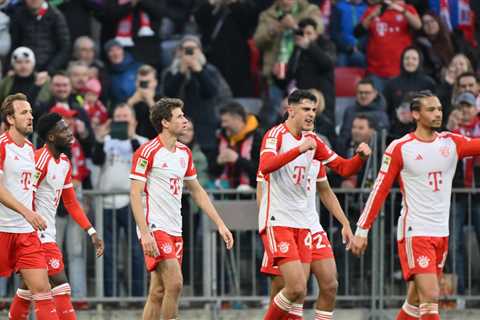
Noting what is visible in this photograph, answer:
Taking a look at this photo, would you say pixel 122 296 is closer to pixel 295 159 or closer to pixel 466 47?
pixel 295 159

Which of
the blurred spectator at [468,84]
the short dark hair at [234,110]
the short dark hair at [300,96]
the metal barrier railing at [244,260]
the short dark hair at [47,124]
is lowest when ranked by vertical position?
the metal barrier railing at [244,260]

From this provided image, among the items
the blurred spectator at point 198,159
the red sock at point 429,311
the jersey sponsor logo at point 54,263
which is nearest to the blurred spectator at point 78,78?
the blurred spectator at point 198,159

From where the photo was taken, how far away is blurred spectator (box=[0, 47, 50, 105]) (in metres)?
19.4

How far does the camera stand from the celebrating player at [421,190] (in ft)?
47.2

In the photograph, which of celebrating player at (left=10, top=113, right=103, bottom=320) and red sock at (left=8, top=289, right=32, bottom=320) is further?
celebrating player at (left=10, top=113, right=103, bottom=320)

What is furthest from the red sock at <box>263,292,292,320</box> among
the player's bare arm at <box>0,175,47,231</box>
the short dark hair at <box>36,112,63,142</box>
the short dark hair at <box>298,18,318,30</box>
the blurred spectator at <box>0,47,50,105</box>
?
the short dark hair at <box>298,18,318,30</box>

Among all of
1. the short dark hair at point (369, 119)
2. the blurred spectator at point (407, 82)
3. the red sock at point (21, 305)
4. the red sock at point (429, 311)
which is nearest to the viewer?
the red sock at point (429, 311)

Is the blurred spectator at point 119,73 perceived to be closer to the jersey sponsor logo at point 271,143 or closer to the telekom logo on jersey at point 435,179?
the jersey sponsor logo at point 271,143

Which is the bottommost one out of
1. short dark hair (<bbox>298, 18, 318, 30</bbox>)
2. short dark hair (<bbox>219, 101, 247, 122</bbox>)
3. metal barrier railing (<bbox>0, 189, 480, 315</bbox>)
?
metal barrier railing (<bbox>0, 189, 480, 315</bbox>)

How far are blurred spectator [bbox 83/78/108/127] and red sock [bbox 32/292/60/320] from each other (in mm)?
5187

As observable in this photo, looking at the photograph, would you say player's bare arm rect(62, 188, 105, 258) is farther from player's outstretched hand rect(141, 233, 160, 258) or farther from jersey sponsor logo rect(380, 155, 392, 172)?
jersey sponsor logo rect(380, 155, 392, 172)

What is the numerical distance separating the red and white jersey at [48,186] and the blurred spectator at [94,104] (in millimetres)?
4052

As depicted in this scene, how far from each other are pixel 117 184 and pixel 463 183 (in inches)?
161

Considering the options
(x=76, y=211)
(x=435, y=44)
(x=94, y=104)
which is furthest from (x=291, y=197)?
(x=435, y=44)
